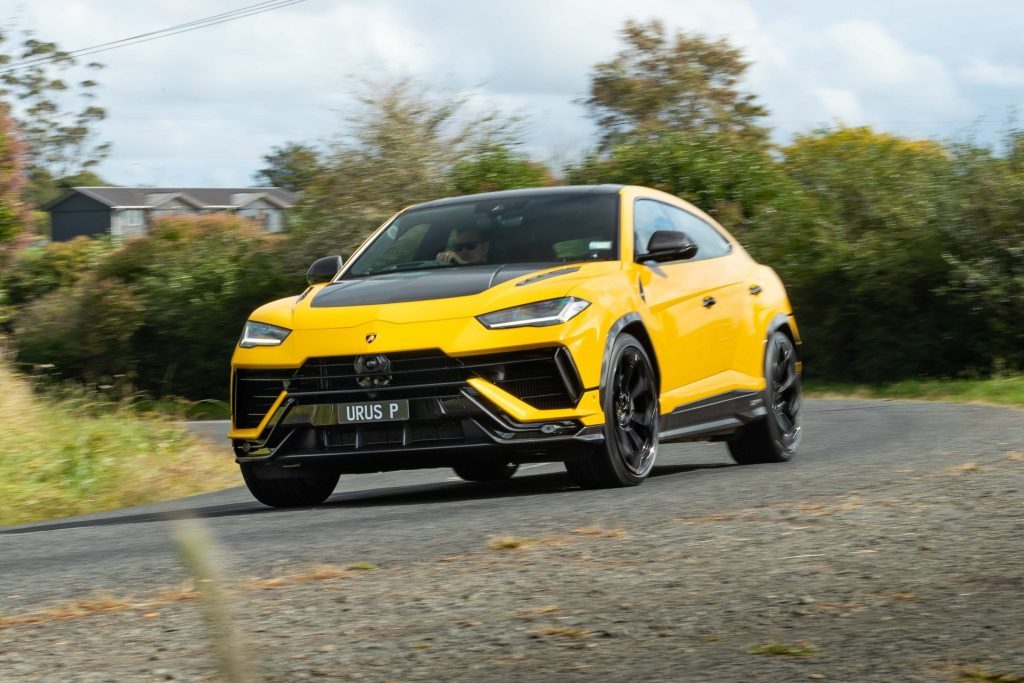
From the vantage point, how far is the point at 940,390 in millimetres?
18828

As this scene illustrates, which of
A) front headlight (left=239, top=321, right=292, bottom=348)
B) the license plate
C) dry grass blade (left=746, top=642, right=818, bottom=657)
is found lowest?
dry grass blade (left=746, top=642, right=818, bottom=657)

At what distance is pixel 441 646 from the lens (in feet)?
14.4

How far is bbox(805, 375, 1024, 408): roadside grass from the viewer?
17.2m

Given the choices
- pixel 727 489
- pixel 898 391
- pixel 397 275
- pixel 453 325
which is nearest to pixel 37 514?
pixel 397 275

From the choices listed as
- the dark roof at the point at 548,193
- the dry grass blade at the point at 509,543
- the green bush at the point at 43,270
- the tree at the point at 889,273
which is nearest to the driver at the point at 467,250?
the dark roof at the point at 548,193

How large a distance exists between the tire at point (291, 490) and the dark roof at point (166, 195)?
82979 mm

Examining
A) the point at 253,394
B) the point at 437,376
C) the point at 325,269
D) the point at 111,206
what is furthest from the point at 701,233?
the point at 111,206

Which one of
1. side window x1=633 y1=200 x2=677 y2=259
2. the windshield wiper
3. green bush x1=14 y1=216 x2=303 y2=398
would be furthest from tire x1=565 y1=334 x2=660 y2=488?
green bush x1=14 y1=216 x2=303 y2=398

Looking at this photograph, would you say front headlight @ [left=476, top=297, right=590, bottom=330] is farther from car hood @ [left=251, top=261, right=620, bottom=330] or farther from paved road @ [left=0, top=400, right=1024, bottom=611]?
paved road @ [left=0, top=400, right=1024, bottom=611]

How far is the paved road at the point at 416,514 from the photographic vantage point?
611cm

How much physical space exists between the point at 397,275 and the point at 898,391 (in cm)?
1224

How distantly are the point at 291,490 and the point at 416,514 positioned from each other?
3.93ft

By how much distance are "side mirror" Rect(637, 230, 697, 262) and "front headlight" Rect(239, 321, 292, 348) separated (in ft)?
6.55

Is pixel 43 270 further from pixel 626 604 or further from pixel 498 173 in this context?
pixel 626 604
